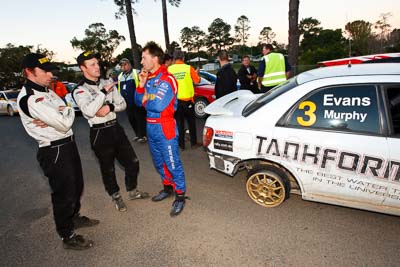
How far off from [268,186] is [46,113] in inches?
96.5

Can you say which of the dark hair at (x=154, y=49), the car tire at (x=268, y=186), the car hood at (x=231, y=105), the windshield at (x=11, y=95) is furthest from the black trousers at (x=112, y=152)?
the windshield at (x=11, y=95)

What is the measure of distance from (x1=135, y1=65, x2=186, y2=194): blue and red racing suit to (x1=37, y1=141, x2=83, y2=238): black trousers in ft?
2.90

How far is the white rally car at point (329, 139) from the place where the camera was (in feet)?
7.82

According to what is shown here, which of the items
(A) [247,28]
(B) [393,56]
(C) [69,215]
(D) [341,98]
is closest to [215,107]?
(D) [341,98]

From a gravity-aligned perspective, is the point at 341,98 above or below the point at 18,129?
above

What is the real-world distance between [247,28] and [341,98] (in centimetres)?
12175

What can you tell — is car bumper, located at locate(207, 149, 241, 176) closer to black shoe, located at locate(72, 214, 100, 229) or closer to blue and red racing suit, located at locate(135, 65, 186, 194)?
blue and red racing suit, located at locate(135, 65, 186, 194)

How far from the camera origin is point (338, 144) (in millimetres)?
2477

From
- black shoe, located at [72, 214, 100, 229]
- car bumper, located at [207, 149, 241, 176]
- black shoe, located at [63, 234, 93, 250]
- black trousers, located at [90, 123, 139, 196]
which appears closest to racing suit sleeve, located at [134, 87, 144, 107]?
black trousers, located at [90, 123, 139, 196]

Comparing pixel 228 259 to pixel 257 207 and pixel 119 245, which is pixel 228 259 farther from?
pixel 119 245

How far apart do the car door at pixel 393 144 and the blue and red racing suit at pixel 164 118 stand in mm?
2146

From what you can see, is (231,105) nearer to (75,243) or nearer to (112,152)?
(112,152)

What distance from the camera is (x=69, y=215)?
2.52 m

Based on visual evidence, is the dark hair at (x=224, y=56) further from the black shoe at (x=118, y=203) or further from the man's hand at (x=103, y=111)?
the black shoe at (x=118, y=203)
